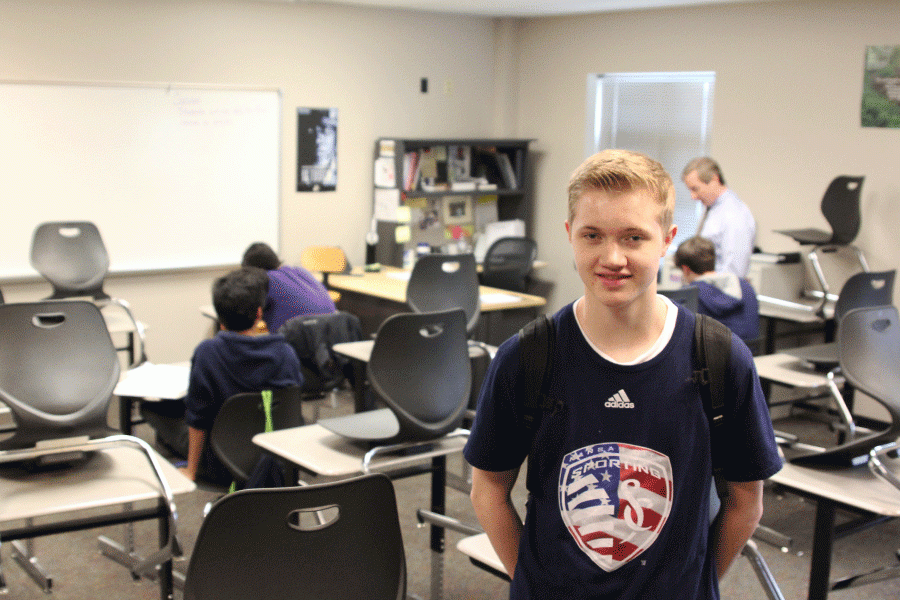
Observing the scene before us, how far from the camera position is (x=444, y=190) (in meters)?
7.05

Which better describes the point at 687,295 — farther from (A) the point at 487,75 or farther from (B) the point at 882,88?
(A) the point at 487,75

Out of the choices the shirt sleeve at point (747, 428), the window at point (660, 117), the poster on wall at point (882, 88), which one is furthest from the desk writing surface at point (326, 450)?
the window at point (660, 117)

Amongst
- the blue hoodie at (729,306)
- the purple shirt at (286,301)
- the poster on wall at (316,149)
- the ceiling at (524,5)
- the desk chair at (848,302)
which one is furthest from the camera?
the poster on wall at (316,149)

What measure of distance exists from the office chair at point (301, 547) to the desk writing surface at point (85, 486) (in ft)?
2.55

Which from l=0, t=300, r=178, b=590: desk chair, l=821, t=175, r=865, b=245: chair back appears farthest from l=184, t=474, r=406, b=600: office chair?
l=821, t=175, r=865, b=245: chair back

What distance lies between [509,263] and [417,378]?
153 inches

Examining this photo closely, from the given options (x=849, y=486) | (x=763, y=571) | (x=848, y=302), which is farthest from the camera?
(x=848, y=302)

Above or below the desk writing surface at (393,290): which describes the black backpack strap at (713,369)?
above

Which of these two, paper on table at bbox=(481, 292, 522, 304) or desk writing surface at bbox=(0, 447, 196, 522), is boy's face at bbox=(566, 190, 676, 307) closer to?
desk writing surface at bbox=(0, 447, 196, 522)

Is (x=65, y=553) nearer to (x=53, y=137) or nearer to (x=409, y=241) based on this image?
(x=53, y=137)

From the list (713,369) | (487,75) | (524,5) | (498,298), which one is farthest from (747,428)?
(487,75)

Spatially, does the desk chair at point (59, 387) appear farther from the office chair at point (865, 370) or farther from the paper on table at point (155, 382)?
the office chair at point (865, 370)

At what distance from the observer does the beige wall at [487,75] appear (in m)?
5.51

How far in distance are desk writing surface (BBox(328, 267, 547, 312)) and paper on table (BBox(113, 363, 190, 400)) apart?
1924 millimetres
